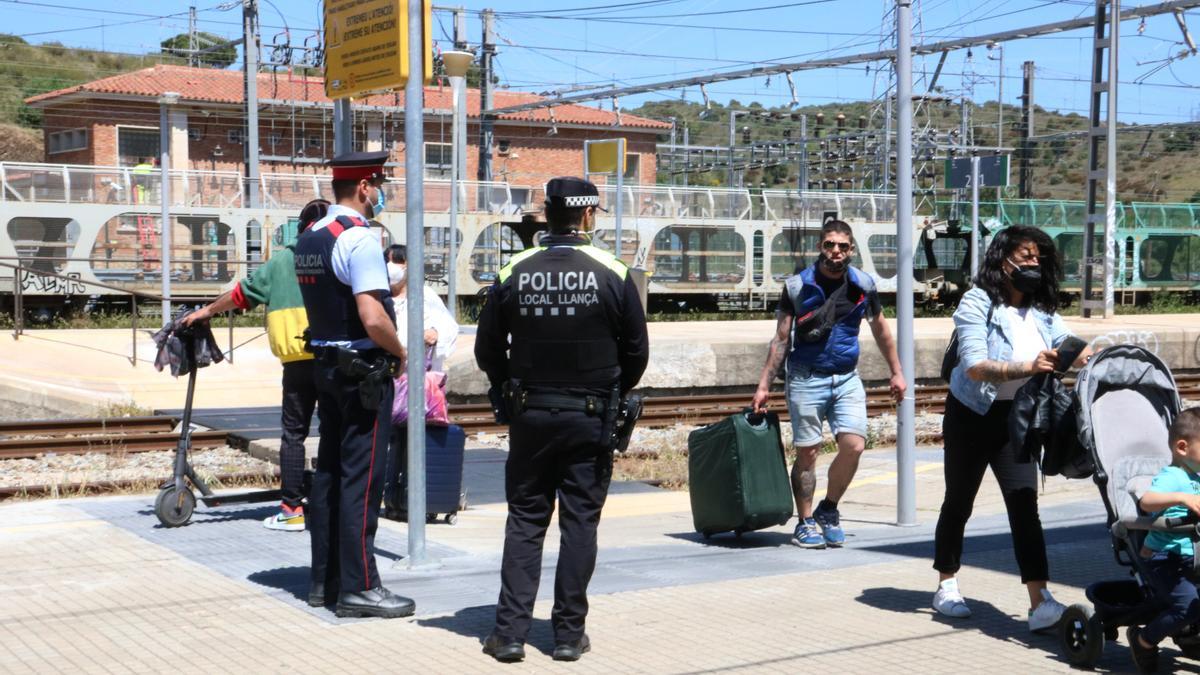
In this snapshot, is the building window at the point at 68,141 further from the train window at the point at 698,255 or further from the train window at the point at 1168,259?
the train window at the point at 1168,259

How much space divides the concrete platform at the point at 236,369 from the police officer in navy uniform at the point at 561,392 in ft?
35.1

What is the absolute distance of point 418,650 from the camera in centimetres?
582

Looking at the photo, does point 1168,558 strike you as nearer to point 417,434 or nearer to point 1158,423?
point 1158,423

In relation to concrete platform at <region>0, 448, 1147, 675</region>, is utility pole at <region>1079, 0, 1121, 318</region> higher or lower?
higher

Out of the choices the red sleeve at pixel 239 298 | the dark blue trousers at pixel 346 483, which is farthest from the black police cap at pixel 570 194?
the red sleeve at pixel 239 298

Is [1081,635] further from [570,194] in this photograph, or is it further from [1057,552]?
[570,194]

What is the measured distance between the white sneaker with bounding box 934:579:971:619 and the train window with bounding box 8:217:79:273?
24.8m

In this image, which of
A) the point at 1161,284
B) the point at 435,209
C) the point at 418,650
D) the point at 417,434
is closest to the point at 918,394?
the point at 417,434

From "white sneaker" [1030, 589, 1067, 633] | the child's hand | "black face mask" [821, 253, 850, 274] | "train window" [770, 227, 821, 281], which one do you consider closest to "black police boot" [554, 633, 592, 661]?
"white sneaker" [1030, 589, 1067, 633]

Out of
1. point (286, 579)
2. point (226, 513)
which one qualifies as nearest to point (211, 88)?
point (226, 513)

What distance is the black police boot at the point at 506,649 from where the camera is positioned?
5672mm

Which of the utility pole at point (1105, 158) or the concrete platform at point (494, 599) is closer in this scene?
the concrete platform at point (494, 599)

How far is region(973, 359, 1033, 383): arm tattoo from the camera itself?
5.89 meters

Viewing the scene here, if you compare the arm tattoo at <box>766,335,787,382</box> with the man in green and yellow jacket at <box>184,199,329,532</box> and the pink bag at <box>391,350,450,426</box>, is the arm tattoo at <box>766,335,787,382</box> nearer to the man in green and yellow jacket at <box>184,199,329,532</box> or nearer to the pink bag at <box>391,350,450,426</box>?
the pink bag at <box>391,350,450,426</box>
